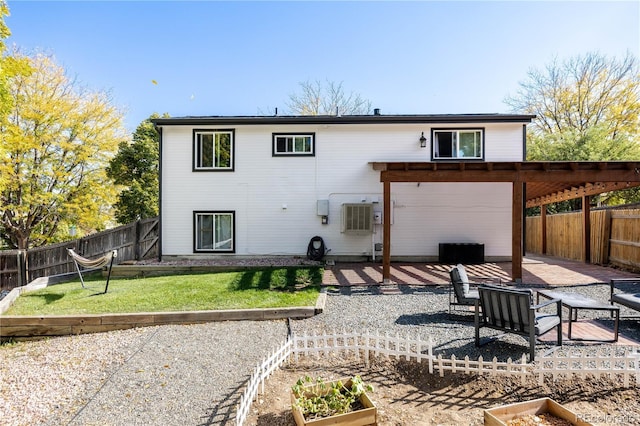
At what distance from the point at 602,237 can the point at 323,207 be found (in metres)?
9.16

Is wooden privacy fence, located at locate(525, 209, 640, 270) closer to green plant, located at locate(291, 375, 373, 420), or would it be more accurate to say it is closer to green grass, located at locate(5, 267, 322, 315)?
green grass, located at locate(5, 267, 322, 315)

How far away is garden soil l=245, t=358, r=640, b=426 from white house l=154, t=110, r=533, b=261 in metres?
7.78

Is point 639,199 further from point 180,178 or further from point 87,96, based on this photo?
point 87,96

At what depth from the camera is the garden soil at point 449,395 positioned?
3.04 meters

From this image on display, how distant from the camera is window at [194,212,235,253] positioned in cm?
1200

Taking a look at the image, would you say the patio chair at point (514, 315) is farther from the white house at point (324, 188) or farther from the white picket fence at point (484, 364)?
the white house at point (324, 188)

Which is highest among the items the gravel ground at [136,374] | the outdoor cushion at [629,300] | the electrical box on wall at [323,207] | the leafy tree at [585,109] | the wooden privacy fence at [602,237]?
the leafy tree at [585,109]

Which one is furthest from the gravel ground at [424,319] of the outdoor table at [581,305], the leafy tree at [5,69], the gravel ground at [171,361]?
the leafy tree at [5,69]

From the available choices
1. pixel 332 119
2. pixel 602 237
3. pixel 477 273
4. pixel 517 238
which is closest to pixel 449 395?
pixel 517 238

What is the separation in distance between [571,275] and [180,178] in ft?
Result: 41.1

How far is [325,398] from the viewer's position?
9.91 ft

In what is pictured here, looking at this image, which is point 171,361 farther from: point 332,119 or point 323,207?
point 332,119

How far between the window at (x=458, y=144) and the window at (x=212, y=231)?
7.78 meters

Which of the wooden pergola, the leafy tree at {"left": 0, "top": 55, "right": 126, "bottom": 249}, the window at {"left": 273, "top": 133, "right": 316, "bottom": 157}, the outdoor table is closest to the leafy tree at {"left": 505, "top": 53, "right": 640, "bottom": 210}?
the wooden pergola
